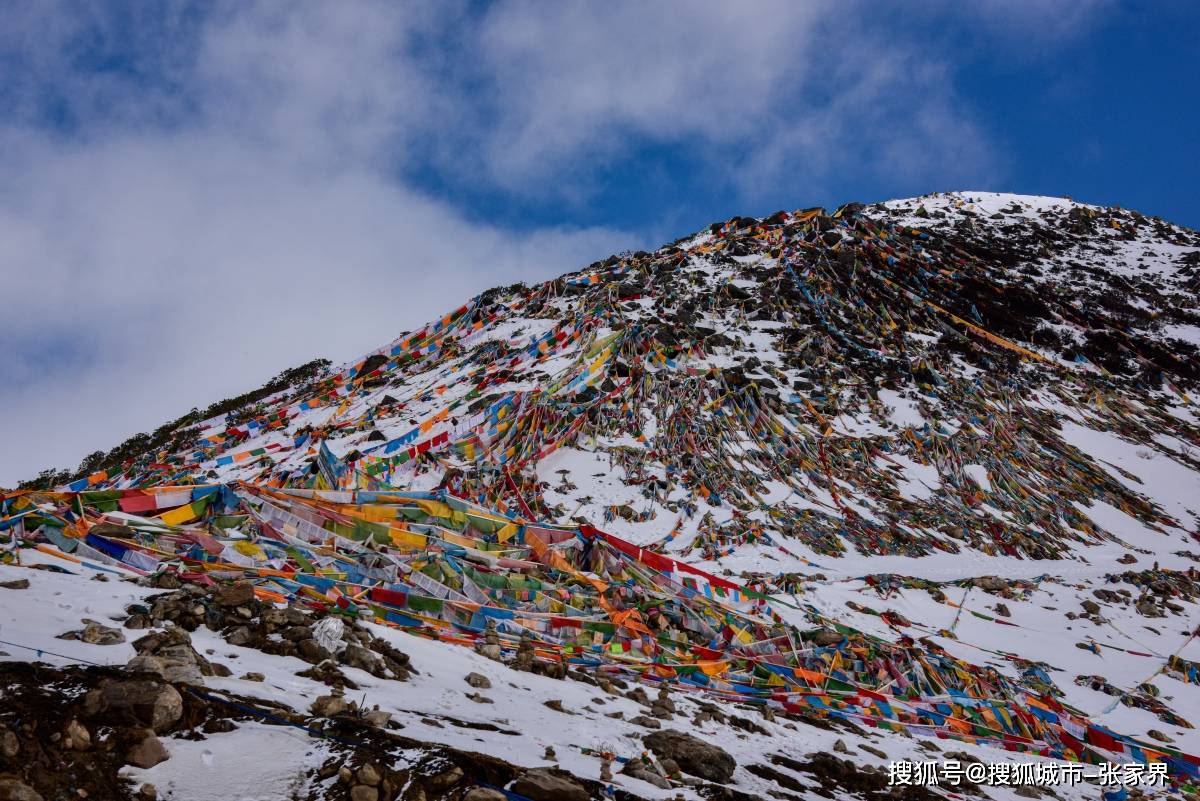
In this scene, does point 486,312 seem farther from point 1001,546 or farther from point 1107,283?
point 1107,283

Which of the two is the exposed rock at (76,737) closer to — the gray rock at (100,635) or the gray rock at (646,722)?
the gray rock at (100,635)

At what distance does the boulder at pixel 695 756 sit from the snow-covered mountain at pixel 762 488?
0.13m

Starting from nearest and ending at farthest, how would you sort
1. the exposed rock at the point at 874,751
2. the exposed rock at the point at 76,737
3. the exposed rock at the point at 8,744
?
the exposed rock at the point at 8,744 → the exposed rock at the point at 76,737 → the exposed rock at the point at 874,751

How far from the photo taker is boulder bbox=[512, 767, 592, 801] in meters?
3.50

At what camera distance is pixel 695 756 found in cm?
488

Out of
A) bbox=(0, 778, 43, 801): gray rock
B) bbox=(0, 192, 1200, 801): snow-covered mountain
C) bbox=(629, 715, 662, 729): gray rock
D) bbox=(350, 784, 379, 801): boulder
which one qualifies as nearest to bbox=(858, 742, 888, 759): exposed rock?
bbox=(0, 192, 1200, 801): snow-covered mountain

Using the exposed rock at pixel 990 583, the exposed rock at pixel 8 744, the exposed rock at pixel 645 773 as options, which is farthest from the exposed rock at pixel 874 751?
the exposed rock at pixel 990 583

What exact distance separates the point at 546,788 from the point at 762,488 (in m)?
15.3

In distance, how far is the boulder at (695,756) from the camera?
4801 millimetres

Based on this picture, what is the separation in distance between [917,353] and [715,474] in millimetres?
14714

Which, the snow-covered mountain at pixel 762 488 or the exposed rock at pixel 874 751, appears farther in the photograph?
the exposed rock at pixel 874 751

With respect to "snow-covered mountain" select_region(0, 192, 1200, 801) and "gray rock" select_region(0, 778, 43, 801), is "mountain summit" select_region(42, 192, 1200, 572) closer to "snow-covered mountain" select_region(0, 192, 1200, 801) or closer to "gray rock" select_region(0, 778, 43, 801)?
"snow-covered mountain" select_region(0, 192, 1200, 801)

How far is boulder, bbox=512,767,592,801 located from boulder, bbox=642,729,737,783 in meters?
1.44

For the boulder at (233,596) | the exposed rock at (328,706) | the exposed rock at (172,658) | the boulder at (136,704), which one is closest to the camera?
the boulder at (136,704)
